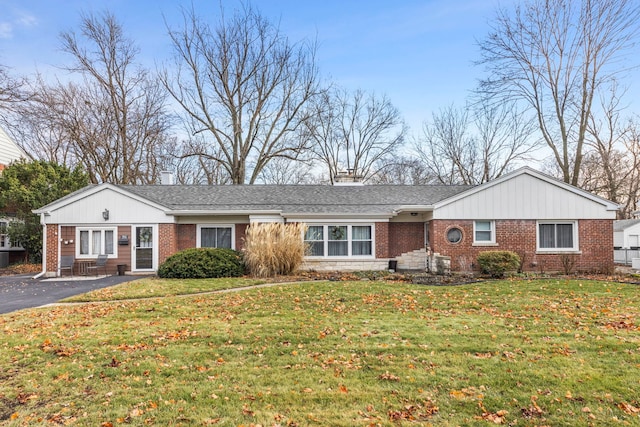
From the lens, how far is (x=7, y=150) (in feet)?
77.7


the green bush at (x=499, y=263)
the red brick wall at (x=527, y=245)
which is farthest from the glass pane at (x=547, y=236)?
the green bush at (x=499, y=263)

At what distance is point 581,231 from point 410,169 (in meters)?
19.8

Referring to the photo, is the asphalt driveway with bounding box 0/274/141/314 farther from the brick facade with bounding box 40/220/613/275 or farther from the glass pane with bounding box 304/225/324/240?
the glass pane with bounding box 304/225/324/240

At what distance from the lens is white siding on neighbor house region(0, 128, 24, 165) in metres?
23.2

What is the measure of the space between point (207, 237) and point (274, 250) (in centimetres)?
436

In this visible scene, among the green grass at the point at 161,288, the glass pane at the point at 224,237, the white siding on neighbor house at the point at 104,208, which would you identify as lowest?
the green grass at the point at 161,288

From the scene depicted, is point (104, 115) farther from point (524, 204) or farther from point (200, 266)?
point (524, 204)

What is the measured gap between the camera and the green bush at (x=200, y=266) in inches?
556

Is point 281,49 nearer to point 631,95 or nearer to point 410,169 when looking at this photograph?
point 410,169

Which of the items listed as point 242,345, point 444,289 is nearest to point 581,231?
point 444,289

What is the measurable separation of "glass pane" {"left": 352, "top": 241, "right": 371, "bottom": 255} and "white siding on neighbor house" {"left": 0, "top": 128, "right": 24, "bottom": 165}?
20.4 metres

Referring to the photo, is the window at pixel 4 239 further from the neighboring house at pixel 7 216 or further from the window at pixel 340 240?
the window at pixel 340 240

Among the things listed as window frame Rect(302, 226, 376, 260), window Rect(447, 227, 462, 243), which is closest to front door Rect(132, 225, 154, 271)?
window frame Rect(302, 226, 376, 260)

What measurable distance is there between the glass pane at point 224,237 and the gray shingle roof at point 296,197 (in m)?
1.04
